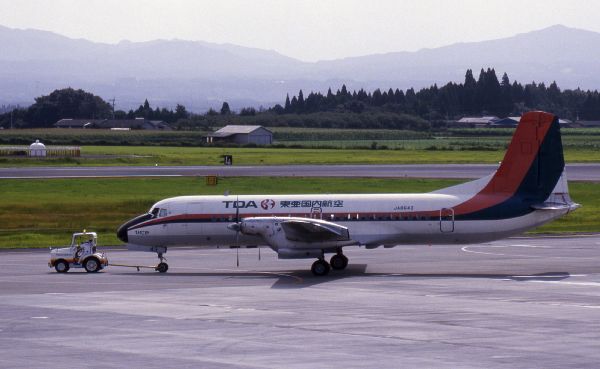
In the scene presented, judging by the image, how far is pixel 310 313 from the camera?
3225 cm

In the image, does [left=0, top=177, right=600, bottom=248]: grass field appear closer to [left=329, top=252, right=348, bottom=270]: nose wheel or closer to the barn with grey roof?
[left=329, top=252, right=348, bottom=270]: nose wheel

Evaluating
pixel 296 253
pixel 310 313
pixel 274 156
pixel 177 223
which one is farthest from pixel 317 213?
pixel 274 156

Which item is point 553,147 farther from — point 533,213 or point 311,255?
point 311,255

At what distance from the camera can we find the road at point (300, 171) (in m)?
95.4

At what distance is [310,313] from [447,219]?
1235 cm

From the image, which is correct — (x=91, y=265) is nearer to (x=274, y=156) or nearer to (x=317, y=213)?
(x=317, y=213)

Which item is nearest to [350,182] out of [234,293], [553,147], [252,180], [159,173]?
[252,180]

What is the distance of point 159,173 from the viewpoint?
3905 inches

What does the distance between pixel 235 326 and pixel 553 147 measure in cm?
1968

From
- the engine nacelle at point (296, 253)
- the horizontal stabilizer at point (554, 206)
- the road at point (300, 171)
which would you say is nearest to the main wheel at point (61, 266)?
the engine nacelle at point (296, 253)

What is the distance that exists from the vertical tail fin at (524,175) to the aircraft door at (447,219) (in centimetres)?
26

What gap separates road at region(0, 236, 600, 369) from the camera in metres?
25.2

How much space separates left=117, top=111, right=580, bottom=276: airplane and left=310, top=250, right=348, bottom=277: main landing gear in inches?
1.6

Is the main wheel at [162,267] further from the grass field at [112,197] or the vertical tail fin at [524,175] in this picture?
the grass field at [112,197]
